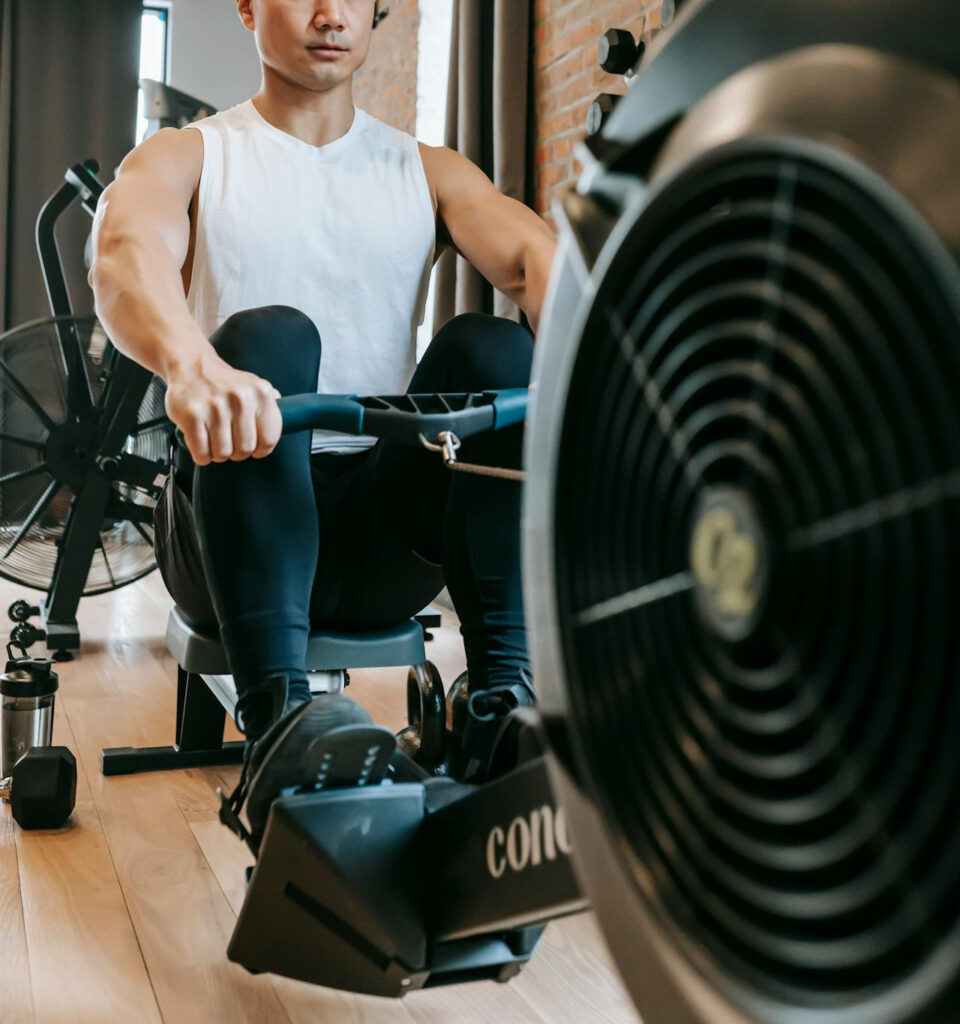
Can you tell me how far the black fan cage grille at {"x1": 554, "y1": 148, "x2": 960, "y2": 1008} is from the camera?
356mm

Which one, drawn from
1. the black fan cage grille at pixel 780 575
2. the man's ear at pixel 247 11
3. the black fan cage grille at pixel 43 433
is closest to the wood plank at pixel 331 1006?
the black fan cage grille at pixel 780 575

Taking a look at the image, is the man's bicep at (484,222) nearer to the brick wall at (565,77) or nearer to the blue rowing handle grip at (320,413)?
the blue rowing handle grip at (320,413)

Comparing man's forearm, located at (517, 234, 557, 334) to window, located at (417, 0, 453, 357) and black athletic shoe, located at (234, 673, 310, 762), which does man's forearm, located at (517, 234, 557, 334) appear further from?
window, located at (417, 0, 453, 357)

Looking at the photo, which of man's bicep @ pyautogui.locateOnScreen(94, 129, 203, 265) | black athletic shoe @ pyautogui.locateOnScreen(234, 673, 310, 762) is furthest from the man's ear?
black athletic shoe @ pyautogui.locateOnScreen(234, 673, 310, 762)

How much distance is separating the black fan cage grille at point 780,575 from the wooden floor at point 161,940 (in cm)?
66

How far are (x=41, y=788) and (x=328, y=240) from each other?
2.56 feet

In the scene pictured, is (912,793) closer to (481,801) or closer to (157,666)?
(481,801)

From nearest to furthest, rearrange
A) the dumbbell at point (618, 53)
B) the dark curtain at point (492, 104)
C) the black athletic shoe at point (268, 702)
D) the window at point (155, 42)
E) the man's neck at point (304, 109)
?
the black athletic shoe at point (268, 702)
the dumbbell at point (618, 53)
the man's neck at point (304, 109)
the dark curtain at point (492, 104)
the window at point (155, 42)

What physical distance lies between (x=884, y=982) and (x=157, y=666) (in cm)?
240

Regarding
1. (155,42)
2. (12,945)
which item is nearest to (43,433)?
(12,945)

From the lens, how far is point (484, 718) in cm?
108

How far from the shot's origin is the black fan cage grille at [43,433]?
2.74 metres

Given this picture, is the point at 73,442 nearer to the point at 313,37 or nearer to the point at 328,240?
the point at 328,240

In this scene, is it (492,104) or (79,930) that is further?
(492,104)
